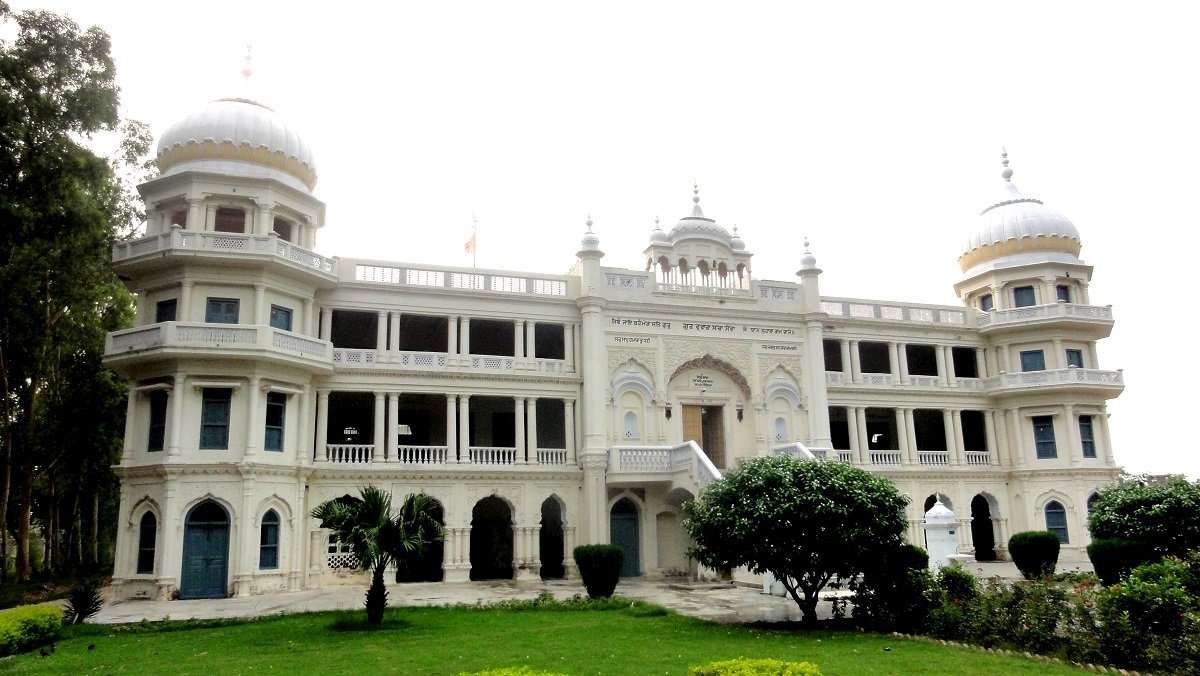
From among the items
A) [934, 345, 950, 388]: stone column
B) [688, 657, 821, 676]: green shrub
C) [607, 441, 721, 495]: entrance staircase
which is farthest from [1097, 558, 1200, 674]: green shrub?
[934, 345, 950, 388]: stone column

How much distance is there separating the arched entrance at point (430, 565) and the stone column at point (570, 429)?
458 centimetres

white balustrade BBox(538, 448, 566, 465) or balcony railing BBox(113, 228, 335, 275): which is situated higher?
balcony railing BBox(113, 228, 335, 275)

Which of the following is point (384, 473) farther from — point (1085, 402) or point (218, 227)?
point (1085, 402)

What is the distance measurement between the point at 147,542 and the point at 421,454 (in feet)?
26.8

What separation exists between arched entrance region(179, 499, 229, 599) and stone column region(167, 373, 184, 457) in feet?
5.54

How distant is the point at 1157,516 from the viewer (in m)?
21.7

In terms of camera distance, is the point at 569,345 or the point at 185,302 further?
the point at 569,345

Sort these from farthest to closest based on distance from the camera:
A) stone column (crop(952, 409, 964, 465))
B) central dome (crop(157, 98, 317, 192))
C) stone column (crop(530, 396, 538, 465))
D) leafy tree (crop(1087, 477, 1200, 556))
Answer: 1. stone column (crop(952, 409, 964, 465))
2. stone column (crop(530, 396, 538, 465))
3. central dome (crop(157, 98, 317, 192))
4. leafy tree (crop(1087, 477, 1200, 556))

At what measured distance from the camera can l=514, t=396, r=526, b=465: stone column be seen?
28609mm

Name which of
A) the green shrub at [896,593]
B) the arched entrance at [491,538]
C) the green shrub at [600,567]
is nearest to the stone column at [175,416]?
the arched entrance at [491,538]

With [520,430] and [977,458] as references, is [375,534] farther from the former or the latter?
[977,458]

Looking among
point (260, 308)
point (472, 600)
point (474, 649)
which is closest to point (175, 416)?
point (260, 308)

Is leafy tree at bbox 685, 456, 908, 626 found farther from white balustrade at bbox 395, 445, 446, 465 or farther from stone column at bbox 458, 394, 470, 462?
white balustrade at bbox 395, 445, 446, 465

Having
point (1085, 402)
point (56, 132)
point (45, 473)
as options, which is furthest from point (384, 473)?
point (1085, 402)
